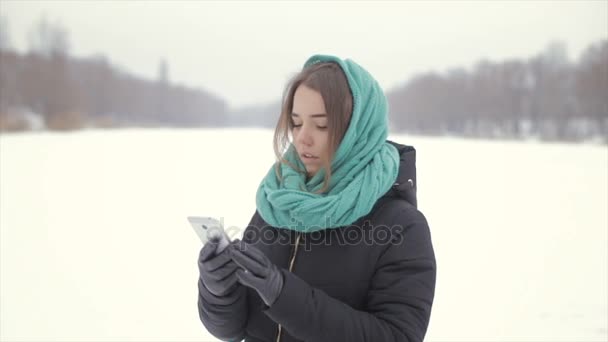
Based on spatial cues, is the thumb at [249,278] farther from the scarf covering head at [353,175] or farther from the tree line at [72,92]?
the tree line at [72,92]

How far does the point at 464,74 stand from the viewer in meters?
4.43

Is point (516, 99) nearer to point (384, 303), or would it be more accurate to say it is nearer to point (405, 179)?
point (405, 179)

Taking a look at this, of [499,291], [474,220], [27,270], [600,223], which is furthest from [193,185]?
[600,223]

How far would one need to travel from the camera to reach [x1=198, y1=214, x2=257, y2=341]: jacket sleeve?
0.89m

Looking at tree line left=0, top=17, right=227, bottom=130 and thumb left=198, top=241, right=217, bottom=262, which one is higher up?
tree line left=0, top=17, right=227, bottom=130

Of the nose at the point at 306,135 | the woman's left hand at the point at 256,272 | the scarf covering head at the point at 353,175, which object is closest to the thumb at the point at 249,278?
the woman's left hand at the point at 256,272

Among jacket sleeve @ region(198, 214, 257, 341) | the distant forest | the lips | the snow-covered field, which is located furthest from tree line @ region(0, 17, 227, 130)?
the lips

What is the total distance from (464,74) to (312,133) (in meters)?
3.97

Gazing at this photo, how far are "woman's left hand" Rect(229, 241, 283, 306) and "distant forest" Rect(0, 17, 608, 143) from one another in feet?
9.73

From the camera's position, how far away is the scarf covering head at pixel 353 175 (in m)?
0.82

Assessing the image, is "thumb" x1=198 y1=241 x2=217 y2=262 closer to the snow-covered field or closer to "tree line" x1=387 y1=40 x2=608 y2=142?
the snow-covered field

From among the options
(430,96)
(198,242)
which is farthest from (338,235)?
(430,96)

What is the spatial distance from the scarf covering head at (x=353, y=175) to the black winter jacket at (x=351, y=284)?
5cm

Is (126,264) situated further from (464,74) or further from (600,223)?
(464,74)
